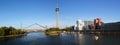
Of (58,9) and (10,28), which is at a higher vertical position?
(58,9)

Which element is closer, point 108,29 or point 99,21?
point 108,29

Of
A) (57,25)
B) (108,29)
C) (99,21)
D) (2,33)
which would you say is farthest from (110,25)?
(2,33)

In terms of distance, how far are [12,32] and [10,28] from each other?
2777 millimetres

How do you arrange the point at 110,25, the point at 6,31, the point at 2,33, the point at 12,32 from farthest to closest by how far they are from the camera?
the point at 110,25 → the point at 12,32 → the point at 6,31 → the point at 2,33

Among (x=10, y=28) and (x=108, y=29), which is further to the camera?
(x=108, y=29)

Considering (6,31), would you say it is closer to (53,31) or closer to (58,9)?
(53,31)

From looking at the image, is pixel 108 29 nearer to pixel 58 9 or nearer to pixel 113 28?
pixel 113 28

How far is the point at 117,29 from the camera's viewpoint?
5517 inches

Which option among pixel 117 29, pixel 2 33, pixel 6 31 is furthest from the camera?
pixel 117 29

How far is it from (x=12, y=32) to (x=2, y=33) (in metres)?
17.9

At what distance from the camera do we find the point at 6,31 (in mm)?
112375

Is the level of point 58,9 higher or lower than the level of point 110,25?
higher

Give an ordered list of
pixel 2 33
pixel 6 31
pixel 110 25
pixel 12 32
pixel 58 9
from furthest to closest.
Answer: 1. pixel 58 9
2. pixel 110 25
3. pixel 12 32
4. pixel 6 31
5. pixel 2 33

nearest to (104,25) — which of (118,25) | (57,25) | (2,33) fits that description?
(118,25)
